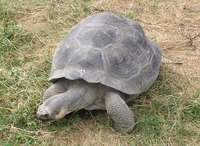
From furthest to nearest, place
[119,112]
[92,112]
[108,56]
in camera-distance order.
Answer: [92,112], [108,56], [119,112]

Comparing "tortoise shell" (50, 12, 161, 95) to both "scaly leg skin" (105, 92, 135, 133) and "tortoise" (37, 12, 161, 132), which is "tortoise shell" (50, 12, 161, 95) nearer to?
"tortoise" (37, 12, 161, 132)

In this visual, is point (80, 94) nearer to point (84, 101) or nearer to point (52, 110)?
point (84, 101)

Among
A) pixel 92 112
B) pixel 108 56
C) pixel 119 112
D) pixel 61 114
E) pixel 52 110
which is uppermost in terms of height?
pixel 108 56

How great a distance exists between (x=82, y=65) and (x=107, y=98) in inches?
16.4

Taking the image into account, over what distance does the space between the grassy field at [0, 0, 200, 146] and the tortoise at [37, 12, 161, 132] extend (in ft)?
0.64

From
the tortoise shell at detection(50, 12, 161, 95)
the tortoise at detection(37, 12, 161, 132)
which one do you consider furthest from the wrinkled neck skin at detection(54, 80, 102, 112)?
the tortoise shell at detection(50, 12, 161, 95)

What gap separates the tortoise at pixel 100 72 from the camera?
12.4 feet

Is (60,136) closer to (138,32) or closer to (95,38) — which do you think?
(95,38)

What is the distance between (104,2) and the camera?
658cm

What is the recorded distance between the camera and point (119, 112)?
3783 millimetres

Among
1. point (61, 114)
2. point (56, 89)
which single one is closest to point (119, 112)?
point (61, 114)

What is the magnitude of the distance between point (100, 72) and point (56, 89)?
512 mm

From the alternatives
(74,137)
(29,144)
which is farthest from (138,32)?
(29,144)

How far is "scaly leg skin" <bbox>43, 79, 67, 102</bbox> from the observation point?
13.0 ft
